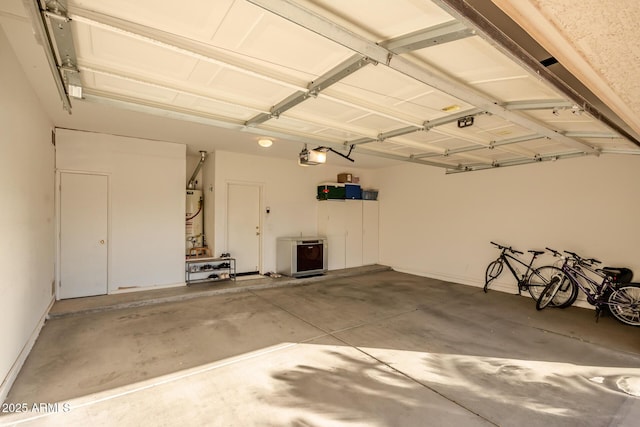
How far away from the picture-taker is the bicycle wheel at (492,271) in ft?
19.2

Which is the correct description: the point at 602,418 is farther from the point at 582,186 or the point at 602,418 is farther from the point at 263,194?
the point at 263,194

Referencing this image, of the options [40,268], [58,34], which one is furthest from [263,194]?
[58,34]

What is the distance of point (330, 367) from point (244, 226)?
4.28 metres

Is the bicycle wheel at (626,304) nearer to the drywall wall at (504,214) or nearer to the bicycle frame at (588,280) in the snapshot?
the bicycle frame at (588,280)

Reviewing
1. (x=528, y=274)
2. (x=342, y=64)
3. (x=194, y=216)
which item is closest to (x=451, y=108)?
(x=342, y=64)

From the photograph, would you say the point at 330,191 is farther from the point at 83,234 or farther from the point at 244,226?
the point at 83,234

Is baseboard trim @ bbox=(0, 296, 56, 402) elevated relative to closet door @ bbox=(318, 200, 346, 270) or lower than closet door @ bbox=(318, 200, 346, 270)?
lower

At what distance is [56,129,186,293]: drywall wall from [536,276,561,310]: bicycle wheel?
638 cm

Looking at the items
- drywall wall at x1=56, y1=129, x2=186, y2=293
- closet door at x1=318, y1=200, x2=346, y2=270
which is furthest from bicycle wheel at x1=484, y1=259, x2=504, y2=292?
drywall wall at x1=56, y1=129, x2=186, y2=293

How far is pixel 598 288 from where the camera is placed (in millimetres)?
4395

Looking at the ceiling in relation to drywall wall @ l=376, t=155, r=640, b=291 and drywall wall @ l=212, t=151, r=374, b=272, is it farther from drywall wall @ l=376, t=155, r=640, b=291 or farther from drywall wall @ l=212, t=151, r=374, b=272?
drywall wall @ l=212, t=151, r=374, b=272

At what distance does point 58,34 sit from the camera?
6.31 feet

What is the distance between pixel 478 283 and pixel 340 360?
4543 millimetres

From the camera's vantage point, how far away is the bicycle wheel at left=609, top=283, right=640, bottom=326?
412 cm
